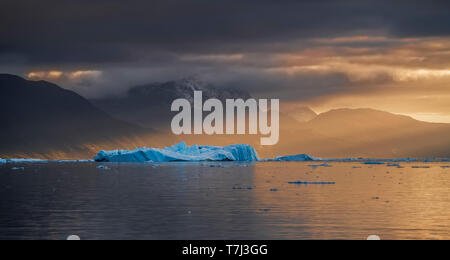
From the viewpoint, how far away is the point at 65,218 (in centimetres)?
2672

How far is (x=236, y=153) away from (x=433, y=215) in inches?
4693

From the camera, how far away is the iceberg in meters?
133

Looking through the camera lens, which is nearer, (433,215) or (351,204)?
(433,215)

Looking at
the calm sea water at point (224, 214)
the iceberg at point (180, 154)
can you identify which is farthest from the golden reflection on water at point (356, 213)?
the iceberg at point (180, 154)

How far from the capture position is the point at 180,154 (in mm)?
139500

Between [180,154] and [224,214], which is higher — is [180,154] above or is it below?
above

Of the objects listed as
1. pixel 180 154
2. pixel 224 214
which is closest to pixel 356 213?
pixel 224 214

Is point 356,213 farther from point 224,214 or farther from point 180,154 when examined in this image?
point 180,154

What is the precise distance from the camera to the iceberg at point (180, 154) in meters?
133

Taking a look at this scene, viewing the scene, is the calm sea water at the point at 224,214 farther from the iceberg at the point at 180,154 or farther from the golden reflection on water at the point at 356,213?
the iceberg at the point at 180,154

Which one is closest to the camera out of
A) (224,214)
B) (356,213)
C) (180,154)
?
(224,214)

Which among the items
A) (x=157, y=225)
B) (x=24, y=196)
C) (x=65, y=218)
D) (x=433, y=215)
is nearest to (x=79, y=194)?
(x=24, y=196)

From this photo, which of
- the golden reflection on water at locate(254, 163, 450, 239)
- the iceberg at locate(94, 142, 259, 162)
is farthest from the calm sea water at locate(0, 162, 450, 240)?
the iceberg at locate(94, 142, 259, 162)
